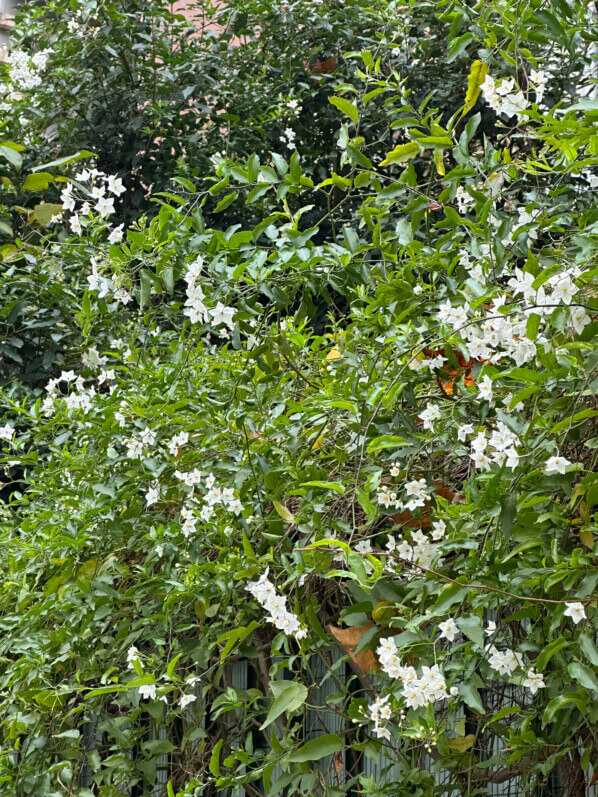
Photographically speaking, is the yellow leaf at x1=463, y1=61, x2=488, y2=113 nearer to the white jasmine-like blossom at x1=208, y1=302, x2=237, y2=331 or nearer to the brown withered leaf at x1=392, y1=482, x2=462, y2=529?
the white jasmine-like blossom at x1=208, y1=302, x2=237, y2=331

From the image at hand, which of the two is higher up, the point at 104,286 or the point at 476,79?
the point at 476,79

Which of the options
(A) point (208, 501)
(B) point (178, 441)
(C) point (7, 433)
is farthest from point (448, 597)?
(C) point (7, 433)

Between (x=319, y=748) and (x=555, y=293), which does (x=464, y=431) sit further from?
(x=319, y=748)

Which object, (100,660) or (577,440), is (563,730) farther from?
(100,660)

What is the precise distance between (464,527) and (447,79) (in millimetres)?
2999

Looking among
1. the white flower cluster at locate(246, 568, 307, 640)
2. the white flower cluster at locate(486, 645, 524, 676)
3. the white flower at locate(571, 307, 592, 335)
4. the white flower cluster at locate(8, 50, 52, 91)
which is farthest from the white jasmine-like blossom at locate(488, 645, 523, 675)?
the white flower cluster at locate(8, 50, 52, 91)

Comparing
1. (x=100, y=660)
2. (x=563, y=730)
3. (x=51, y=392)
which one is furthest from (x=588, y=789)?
(x=51, y=392)

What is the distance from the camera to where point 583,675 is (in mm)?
1273

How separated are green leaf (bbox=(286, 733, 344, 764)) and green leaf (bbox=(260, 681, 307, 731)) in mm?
66

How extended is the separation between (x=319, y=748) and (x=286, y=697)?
103 mm

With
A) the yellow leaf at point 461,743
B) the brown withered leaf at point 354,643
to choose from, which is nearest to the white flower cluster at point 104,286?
the brown withered leaf at point 354,643

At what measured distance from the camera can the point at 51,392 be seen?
2.74 m

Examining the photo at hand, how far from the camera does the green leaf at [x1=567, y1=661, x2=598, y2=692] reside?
1263mm

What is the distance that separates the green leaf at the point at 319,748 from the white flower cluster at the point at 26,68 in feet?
11.3
